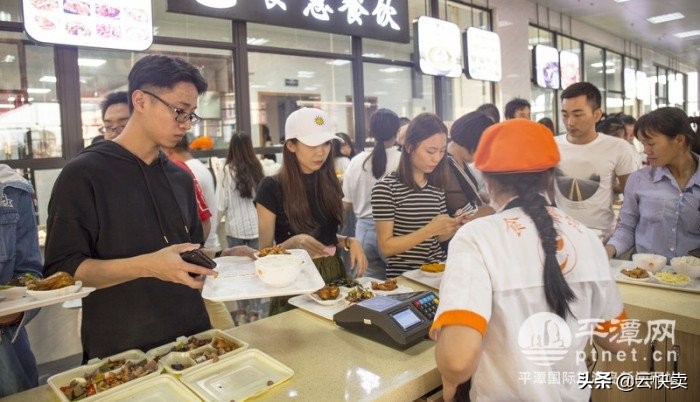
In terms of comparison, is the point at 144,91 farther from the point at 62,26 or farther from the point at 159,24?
the point at 159,24

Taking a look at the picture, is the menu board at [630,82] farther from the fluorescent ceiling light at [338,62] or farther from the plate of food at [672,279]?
the plate of food at [672,279]

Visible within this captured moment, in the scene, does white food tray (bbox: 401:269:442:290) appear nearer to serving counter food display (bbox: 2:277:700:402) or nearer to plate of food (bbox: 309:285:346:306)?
plate of food (bbox: 309:285:346:306)

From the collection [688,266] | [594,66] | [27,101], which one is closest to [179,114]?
[688,266]

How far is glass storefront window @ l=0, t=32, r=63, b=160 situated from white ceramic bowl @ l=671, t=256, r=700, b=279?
4.13 meters

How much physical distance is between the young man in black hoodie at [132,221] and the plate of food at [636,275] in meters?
1.72

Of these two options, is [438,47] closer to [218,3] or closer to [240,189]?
[218,3]

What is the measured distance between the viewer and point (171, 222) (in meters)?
1.57

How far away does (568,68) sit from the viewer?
8180 mm

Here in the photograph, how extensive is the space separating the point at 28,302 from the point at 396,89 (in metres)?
6.04

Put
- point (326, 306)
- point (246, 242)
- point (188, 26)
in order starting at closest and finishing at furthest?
point (326, 306) → point (246, 242) → point (188, 26)

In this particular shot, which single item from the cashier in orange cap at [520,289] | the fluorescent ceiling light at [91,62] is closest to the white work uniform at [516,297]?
the cashier in orange cap at [520,289]

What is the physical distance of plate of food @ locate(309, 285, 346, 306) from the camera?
5.56ft

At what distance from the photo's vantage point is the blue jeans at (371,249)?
9.30 feet
